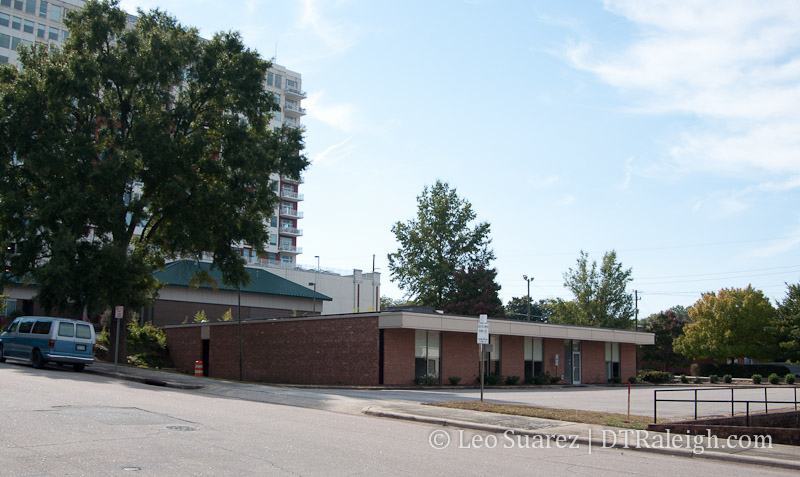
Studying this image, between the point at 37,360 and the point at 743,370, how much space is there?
6311cm

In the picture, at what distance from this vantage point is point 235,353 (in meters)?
41.4

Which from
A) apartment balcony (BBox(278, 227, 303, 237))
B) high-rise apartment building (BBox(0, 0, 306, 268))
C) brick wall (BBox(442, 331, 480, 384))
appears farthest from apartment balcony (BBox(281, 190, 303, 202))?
brick wall (BBox(442, 331, 480, 384))

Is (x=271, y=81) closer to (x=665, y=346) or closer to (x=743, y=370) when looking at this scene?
(x=665, y=346)

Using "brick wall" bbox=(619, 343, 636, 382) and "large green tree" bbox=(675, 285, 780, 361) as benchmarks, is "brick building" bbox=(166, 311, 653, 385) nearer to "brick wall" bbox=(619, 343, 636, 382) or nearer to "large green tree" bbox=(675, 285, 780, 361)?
"brick wall" bbox=(619, 343, 636, 382)

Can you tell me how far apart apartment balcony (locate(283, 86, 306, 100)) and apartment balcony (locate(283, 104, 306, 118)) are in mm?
1716

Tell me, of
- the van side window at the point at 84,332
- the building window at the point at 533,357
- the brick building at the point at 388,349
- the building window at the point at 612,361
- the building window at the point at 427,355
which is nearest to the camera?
the van side window at the point at 84,332

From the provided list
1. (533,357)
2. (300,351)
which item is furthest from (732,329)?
(300,351)

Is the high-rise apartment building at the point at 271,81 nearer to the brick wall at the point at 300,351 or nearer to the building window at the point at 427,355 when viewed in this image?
the brick wall at the point at 300,351

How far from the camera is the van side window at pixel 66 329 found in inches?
1071

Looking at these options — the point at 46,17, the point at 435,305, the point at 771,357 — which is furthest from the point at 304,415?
the point at 46,17

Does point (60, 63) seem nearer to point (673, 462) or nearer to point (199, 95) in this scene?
point (199, 95)

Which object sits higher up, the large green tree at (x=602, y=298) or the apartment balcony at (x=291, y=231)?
the apartment balcony at (x=291, y=231)

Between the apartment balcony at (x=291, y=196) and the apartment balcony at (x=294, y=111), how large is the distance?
15.8 meters

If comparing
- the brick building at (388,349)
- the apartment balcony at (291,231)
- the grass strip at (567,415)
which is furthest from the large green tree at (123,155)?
the apartment balcony at (291,231)
